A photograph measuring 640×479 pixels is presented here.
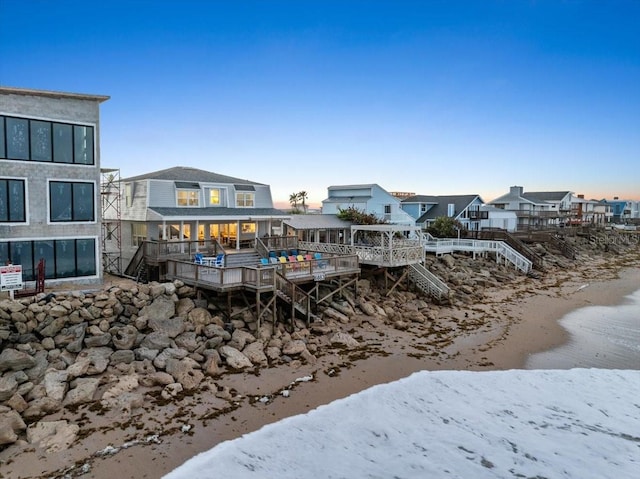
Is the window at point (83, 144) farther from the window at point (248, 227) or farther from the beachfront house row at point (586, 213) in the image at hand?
the beachfront house row at point (586, 213)

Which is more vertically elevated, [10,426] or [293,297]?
[293,297]

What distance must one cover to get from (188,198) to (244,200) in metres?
3.57

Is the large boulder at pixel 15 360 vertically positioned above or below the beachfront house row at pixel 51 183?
below

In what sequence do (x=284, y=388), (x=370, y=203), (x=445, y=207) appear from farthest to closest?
(x=445, y=207) < (x=370, y=203) < (x=284, y=388)

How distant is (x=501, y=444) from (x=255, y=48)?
86.1 ft

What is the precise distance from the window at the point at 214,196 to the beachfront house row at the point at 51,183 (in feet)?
24.2

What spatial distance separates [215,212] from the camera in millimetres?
23359

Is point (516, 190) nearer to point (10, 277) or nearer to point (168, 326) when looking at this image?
point (168, 326)

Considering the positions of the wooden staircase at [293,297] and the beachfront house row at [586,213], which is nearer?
the wooden staircase at [293,297]

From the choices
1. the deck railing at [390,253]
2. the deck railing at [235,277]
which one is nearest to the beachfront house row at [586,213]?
the deck railing at [390,253]

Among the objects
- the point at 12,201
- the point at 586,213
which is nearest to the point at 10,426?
the point at 12,201

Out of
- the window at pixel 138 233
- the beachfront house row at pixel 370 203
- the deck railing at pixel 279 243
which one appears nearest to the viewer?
the window at pixel 138 233

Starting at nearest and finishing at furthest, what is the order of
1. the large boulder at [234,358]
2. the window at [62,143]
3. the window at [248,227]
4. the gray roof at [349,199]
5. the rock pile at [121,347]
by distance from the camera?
the rock pile at [121,347] < the large boulder at [234,358] < the window at [62,143] < the window at [248,227] < the gray roof at [349,199]

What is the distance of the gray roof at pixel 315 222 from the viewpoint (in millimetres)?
28516
